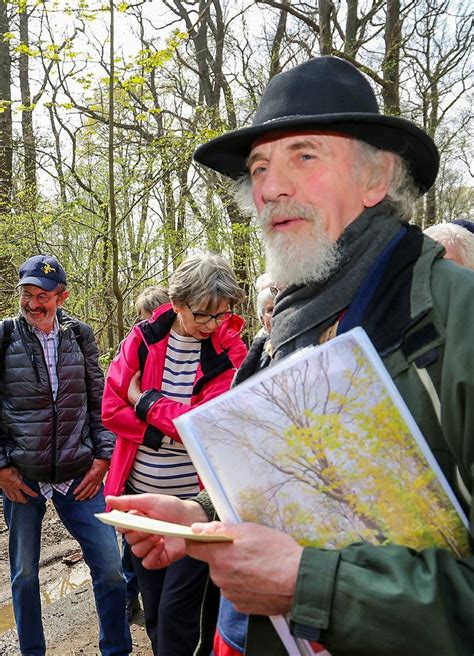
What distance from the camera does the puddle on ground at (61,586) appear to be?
391 cm

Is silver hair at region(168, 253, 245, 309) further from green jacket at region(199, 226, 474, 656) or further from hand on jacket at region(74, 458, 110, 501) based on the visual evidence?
green jacket at region(199, 226, 474, 656)

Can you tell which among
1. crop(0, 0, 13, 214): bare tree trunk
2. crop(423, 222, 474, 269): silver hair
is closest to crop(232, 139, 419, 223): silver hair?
crop(423, 222, 474, 269): silver hair

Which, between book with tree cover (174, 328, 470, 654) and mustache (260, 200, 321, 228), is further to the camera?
mustache (260, 200, 321, 228)

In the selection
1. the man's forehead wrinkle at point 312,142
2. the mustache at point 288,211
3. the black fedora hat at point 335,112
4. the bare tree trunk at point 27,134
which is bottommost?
the mustache at point 288,211

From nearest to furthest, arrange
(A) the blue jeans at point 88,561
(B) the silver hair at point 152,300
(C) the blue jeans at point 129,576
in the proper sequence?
(A) the blue jeans at point 88,561 → (C) the blue jeans at point 129,576 → (B) the silver hair at point 152,300

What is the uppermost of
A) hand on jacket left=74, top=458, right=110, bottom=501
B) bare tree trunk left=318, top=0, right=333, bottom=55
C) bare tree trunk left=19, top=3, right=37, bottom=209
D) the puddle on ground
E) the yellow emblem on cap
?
bare tree trunk left=318, top=0, right=333, bottom=55

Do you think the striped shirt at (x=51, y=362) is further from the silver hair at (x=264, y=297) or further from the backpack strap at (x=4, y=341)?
the silver hair at (x=264, y=297)

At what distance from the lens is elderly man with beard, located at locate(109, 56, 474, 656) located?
3.23 ft

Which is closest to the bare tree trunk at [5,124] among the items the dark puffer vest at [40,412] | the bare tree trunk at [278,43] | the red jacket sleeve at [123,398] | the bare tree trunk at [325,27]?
the bare tree trunk at [325,27]

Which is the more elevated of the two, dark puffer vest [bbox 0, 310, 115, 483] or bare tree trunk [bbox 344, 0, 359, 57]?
bare tree trunk [bbox 344, 0, 359, 57]

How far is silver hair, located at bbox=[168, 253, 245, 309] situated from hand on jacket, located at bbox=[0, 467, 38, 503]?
1.37 metres

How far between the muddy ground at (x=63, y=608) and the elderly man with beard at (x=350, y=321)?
8.21 feet

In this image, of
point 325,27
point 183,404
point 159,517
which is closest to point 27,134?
point 325,27

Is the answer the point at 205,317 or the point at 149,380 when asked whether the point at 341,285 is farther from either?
the point at 149,380
